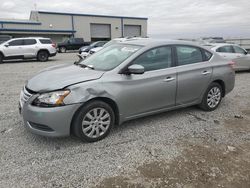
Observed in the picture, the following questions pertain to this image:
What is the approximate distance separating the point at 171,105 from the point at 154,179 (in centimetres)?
196

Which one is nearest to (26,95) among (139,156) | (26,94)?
(26,94)

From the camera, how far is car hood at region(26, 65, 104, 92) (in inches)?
132

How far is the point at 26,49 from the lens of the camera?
15531 mm

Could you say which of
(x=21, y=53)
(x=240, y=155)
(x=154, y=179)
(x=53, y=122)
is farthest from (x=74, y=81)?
(x=21, y=53)

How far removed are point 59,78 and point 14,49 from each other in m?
13.6

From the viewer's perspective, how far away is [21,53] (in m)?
15.4

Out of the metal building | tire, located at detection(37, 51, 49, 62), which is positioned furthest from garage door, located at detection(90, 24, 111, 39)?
tire, located at detection(37, 51, 49, 62)

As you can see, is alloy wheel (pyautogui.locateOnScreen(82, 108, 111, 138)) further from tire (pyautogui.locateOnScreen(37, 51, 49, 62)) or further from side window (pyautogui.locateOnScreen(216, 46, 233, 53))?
tire (pyautogui.locateOnScreen(37, 51, 49, 62))

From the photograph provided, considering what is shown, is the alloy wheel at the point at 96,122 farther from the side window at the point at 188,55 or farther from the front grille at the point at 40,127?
the side window at the point at 188,55

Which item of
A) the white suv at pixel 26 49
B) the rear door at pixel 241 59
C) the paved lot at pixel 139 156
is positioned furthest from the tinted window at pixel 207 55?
the white suv at pixel 26 49

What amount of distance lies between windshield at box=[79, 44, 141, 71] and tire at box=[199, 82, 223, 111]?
1.98m

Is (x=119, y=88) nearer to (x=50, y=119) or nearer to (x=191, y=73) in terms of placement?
(x=50, y=119)

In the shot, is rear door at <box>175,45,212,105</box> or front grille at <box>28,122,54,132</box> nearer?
front grille at <box>28,122,54,132</box>

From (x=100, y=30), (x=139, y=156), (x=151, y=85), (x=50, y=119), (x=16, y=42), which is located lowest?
(x=139, y=156)
